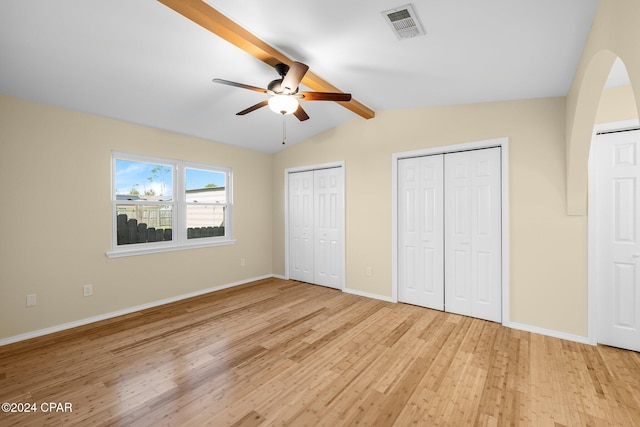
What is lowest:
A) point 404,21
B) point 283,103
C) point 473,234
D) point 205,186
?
point 473,234

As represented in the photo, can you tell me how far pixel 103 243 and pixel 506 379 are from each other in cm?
451

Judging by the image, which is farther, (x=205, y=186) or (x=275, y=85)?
(x=205, y=186)

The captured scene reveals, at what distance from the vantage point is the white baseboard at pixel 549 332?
9.43 feet

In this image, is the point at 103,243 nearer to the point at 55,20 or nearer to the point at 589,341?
the point at 55,20

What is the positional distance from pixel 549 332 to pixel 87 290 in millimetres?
5295

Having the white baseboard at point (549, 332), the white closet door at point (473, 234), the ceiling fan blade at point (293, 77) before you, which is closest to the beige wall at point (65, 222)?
the ceiling fan blade at point (293, 77)

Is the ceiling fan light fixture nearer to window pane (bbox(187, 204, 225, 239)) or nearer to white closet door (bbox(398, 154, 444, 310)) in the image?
white closet door (bbox(398, 154, 444, 310))

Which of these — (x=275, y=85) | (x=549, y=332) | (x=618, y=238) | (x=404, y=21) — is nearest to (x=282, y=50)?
(x=275, y=85)

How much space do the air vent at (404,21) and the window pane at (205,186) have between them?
3642 mm

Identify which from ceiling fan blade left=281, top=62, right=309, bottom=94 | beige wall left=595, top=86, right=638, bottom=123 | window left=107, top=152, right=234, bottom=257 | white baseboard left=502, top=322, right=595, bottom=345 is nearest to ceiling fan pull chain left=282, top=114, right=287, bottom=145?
window left=107, top=152, right=234, bottom=257

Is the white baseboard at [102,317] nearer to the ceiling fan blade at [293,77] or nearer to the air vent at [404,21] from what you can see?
the ceiling fan blade at [293,77]

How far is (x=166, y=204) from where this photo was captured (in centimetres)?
426

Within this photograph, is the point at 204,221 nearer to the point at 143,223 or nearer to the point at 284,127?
the point at 143,223

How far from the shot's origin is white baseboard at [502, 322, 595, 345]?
2.87m
